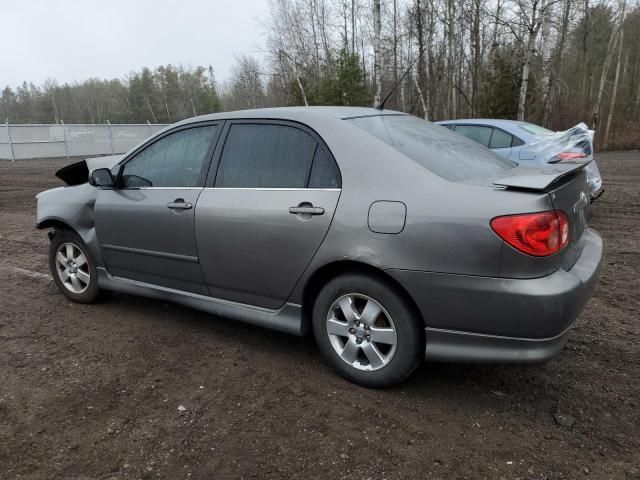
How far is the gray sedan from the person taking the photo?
235cm

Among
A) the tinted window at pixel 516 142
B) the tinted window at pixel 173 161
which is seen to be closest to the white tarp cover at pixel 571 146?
the tinted window at pixel 516 142

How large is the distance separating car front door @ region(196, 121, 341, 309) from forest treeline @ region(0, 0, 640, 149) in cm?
1519

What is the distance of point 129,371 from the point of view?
3166mm

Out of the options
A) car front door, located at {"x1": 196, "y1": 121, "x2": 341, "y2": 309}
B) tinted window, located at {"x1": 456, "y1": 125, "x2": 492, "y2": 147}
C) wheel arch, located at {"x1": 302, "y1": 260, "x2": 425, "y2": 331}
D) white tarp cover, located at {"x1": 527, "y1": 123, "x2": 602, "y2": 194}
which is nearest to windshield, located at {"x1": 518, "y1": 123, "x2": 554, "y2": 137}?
white tarp cover, located at {"x1": 527, "y1": 123, "x2": 602, "y2": 194}

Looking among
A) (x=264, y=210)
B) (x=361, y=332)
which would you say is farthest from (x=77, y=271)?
(x=361, y=332)

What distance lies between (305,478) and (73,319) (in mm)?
2782

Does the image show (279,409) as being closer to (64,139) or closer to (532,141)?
(532,141)

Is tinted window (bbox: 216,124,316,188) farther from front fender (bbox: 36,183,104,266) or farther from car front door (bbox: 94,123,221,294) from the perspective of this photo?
front fender (bbox: 36,183,104,266)

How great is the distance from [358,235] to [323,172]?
49 centimetres

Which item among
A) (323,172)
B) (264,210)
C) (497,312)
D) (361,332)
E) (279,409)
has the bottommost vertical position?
(279,409)

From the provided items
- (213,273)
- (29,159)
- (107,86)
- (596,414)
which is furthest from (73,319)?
(107,86)

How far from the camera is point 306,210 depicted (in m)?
2.84

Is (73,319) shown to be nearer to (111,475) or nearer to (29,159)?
(111,475)

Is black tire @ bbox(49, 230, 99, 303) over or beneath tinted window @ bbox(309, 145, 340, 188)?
beneath
